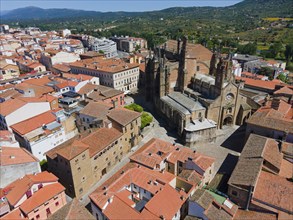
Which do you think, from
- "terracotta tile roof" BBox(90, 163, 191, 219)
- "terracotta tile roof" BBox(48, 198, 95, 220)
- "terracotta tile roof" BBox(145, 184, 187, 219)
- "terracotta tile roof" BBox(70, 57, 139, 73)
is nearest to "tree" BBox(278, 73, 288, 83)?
"terracotta tile roof" BBox(70, 57, 139, 73)

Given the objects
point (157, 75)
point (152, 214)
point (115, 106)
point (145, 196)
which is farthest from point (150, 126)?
point (152, 214)

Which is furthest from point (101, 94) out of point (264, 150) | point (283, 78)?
point (283, 78)

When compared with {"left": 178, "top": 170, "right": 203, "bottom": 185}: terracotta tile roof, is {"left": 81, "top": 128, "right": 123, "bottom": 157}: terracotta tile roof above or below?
above

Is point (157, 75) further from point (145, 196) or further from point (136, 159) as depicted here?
point (145, 196)

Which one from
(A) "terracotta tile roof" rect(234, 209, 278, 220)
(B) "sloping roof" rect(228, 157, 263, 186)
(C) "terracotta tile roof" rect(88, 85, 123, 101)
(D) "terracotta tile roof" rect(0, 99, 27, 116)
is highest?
(D) "terracotta tile roof" rect(0, 99, 27, 116)

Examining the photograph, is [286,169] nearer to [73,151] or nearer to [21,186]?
[73,151]

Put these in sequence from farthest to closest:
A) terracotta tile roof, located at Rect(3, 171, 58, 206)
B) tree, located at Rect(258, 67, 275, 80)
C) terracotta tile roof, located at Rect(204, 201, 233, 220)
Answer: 1. tree, located at Rect(258, 67, 275, 80)
2. terracotta tile roof, located at Rect(3, 171, 58, 206)
3. terracotta tile roof, located at Rect(204, 201, 233, 220)

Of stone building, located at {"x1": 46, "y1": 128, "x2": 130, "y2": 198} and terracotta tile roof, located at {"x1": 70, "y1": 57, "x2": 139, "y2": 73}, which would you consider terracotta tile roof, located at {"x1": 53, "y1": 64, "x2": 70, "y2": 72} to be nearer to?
terracotta tile roof, located at {"x1": 70, "y1": 57, "x2": 139, "y2": 73}
